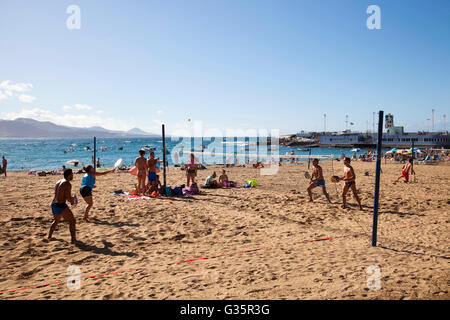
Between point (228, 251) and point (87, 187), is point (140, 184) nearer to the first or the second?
point (87, 187)

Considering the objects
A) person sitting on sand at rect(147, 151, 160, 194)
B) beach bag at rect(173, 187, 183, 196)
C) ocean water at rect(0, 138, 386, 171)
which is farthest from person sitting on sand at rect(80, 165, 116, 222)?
ocean water at rect(0, 138, 386, 171)

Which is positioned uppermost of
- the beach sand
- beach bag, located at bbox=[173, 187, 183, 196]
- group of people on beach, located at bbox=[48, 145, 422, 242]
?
group of people on beach, located at bbox=[48, 145, 422, 242]

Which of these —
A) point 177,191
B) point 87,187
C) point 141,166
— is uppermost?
point 141,166

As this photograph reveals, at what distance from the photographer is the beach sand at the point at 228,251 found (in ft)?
11.7

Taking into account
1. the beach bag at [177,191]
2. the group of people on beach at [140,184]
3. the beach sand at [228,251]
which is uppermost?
the group of people on beach at [140,184]

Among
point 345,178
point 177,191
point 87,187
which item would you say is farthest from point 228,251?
point 177,191

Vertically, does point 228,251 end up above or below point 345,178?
below

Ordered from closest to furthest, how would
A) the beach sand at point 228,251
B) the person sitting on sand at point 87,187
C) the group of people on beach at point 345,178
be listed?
the beach sand at point 228,251
the person sitting on sand at point 87,187
the group of people on beach at point 345,178

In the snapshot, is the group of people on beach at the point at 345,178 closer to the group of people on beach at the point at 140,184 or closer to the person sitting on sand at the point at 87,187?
the group of people on beach at the point at 140,184

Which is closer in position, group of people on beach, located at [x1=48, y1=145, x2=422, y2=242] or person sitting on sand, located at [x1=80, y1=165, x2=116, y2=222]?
group of people on beach, located at [x1=48, y1=145, x2=422, y2=242]

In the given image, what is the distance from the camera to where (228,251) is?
5043 millimetres

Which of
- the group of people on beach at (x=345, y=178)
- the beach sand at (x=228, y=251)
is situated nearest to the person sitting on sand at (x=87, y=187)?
the beach sand at (x=228, y=251)

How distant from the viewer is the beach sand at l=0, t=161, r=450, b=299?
11.7ft

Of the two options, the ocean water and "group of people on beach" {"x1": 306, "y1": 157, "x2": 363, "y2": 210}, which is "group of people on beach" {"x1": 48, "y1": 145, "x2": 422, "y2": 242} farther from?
the ocean water
